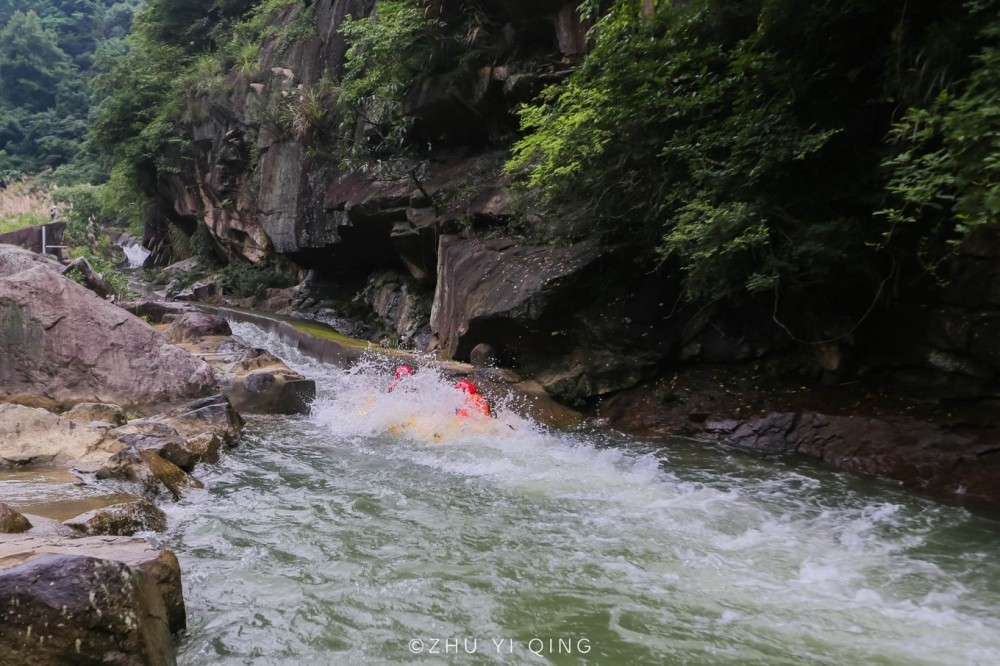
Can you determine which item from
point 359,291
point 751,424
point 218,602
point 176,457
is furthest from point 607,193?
point 359,291

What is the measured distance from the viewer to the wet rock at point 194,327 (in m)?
12.2

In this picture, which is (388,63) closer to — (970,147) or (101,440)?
(101,440)

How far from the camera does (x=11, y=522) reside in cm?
337

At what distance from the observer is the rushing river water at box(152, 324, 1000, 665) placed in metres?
3.07

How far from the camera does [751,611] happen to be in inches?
133

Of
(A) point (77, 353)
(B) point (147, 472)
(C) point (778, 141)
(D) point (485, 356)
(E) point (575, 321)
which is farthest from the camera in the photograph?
(D) point (485, 356)

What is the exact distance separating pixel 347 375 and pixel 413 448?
361cm

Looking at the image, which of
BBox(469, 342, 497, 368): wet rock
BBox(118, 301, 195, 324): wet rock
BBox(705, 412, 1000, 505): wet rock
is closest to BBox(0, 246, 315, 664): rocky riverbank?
BBox(469, 342, 497, 368): wet rock

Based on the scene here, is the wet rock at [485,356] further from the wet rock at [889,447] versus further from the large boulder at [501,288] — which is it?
the wet rock at [889,447]

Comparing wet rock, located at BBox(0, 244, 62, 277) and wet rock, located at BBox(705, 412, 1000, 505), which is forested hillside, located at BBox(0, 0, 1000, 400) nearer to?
wet rock, located at BBox(705, 412, 1000, 505)

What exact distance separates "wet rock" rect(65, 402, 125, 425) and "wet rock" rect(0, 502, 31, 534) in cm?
320

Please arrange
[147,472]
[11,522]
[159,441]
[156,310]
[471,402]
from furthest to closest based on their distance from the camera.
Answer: [156,310] < [471,402] < [159,441] < [147,472] < [11,522]

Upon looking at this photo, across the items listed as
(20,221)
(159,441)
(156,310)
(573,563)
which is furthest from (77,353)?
(20,221)

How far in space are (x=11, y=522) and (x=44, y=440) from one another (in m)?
2.48
